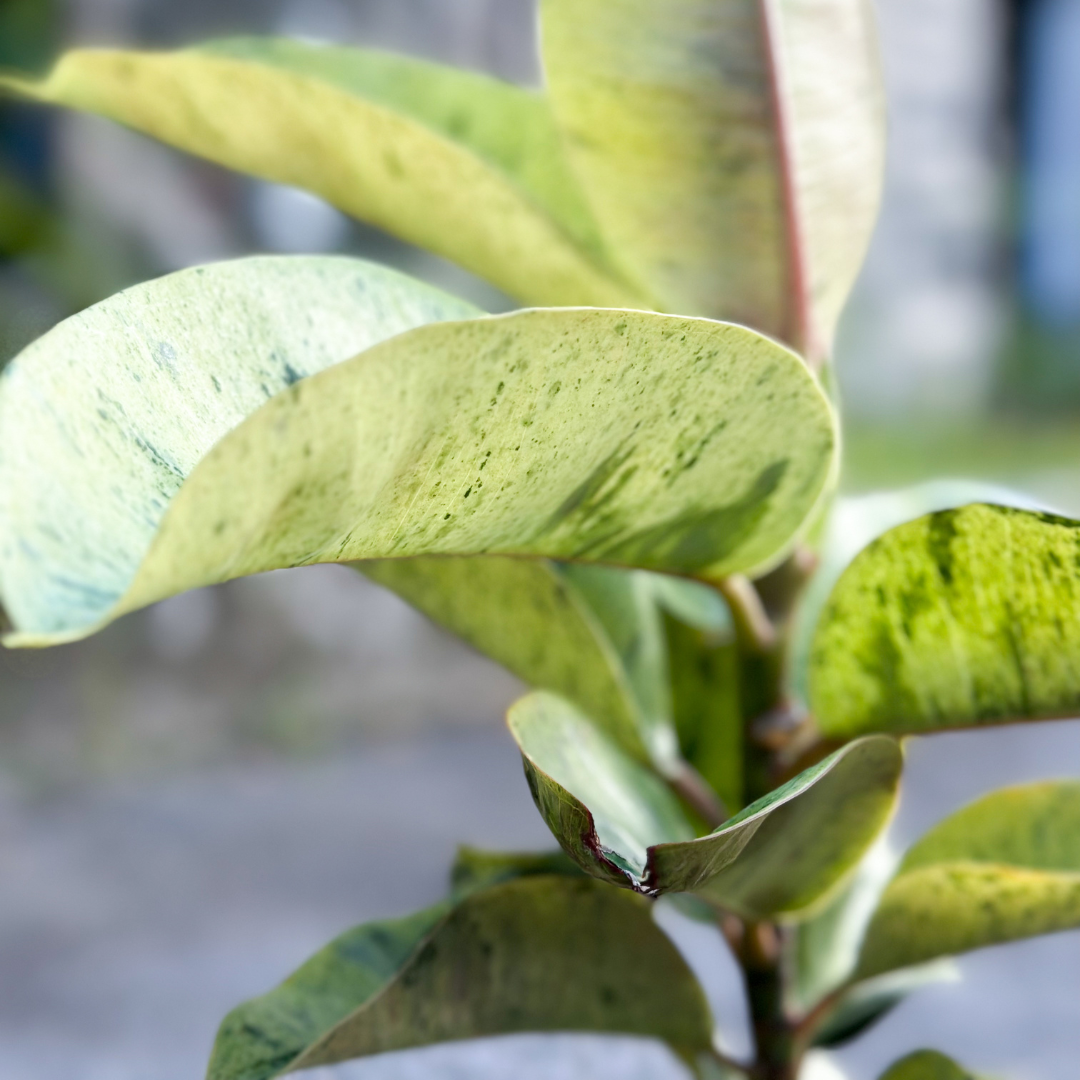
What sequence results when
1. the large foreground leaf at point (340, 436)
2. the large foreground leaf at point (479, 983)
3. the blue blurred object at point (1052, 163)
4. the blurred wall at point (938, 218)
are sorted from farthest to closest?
the blue blurred object at point (1052, 163) < the blurred wall at point (938, 218) < the large foreground leaf at point (479, 983) < the large foreground leaf at point (340, 436)

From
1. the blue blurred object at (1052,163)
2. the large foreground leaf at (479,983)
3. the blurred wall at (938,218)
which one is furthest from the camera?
the blue blurred object at (1052,163)

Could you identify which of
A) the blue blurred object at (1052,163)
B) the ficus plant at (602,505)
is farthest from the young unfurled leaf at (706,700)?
the blue blurred object at (1052,163)

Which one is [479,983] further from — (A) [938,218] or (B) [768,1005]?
(A) [938,218]

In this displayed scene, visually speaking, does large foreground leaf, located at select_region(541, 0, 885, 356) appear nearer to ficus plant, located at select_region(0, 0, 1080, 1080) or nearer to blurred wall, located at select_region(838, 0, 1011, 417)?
ficus plant, located at select_region(0, 0, 1080, 1080)

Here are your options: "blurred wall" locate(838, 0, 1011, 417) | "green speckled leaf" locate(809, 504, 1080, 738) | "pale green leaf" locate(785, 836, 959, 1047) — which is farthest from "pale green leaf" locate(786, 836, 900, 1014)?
"blurred wall" locate(838, 0, 1011, 417)

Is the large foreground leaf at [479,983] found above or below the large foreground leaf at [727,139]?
below

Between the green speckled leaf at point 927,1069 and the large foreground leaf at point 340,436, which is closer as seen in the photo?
the large foreground leaf at point 340,436

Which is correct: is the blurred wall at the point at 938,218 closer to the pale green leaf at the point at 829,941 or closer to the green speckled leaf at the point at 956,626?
the pale green leaf at the point at 829,941

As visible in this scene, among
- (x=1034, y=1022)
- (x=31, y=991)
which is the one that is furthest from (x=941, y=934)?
(x=31, y=991)
